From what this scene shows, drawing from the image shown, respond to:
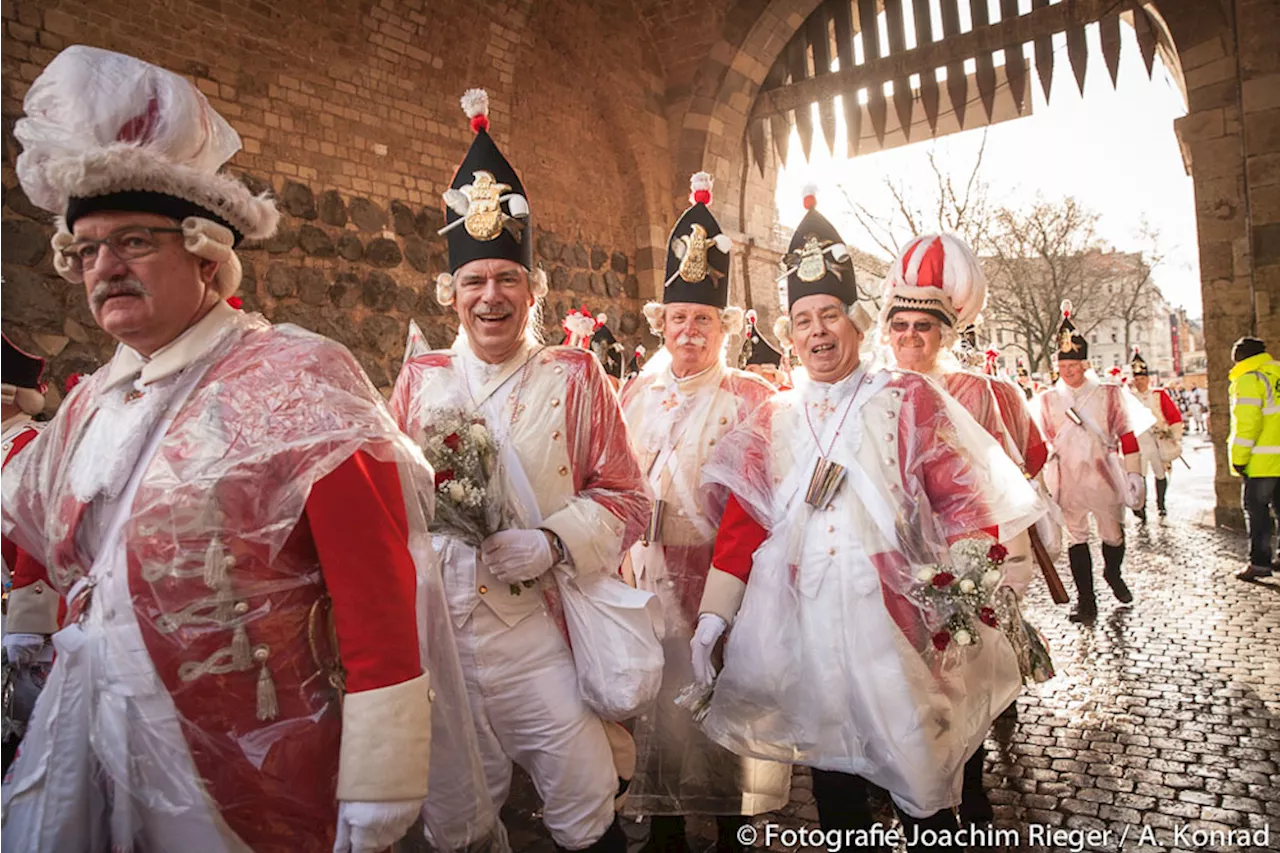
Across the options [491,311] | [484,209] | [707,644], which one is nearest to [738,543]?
[707,644]

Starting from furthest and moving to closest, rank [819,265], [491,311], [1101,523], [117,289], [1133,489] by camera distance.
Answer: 1. [1133,489]
2. [1101,523]
3. [819,265]
4. [491,311]
5. [117,289]

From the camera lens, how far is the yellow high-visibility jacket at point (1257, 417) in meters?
7.09

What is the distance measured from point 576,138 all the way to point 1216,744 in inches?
354

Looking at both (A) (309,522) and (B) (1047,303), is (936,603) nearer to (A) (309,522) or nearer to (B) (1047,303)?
(A) (309,522)

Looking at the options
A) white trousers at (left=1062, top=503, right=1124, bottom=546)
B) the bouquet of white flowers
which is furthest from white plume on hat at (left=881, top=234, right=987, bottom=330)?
white trousers at (left=1062, top=503, right=1124, bottom=546)

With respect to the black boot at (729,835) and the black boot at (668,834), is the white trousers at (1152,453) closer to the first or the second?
the black boot at (729,835)

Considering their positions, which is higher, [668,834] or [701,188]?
[701,188]

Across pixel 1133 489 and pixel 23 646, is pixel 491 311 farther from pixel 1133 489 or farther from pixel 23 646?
pixel 1133 489

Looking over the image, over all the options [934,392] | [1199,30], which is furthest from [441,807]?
[1199,30]

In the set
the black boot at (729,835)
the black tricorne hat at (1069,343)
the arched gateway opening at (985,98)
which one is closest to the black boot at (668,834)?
the black boot at (729,835)

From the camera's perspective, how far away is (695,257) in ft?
12.5

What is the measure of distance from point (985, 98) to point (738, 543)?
9924mm

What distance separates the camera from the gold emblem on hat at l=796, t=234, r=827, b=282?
279 cm

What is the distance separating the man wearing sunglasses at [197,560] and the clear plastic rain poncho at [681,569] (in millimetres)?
1593
